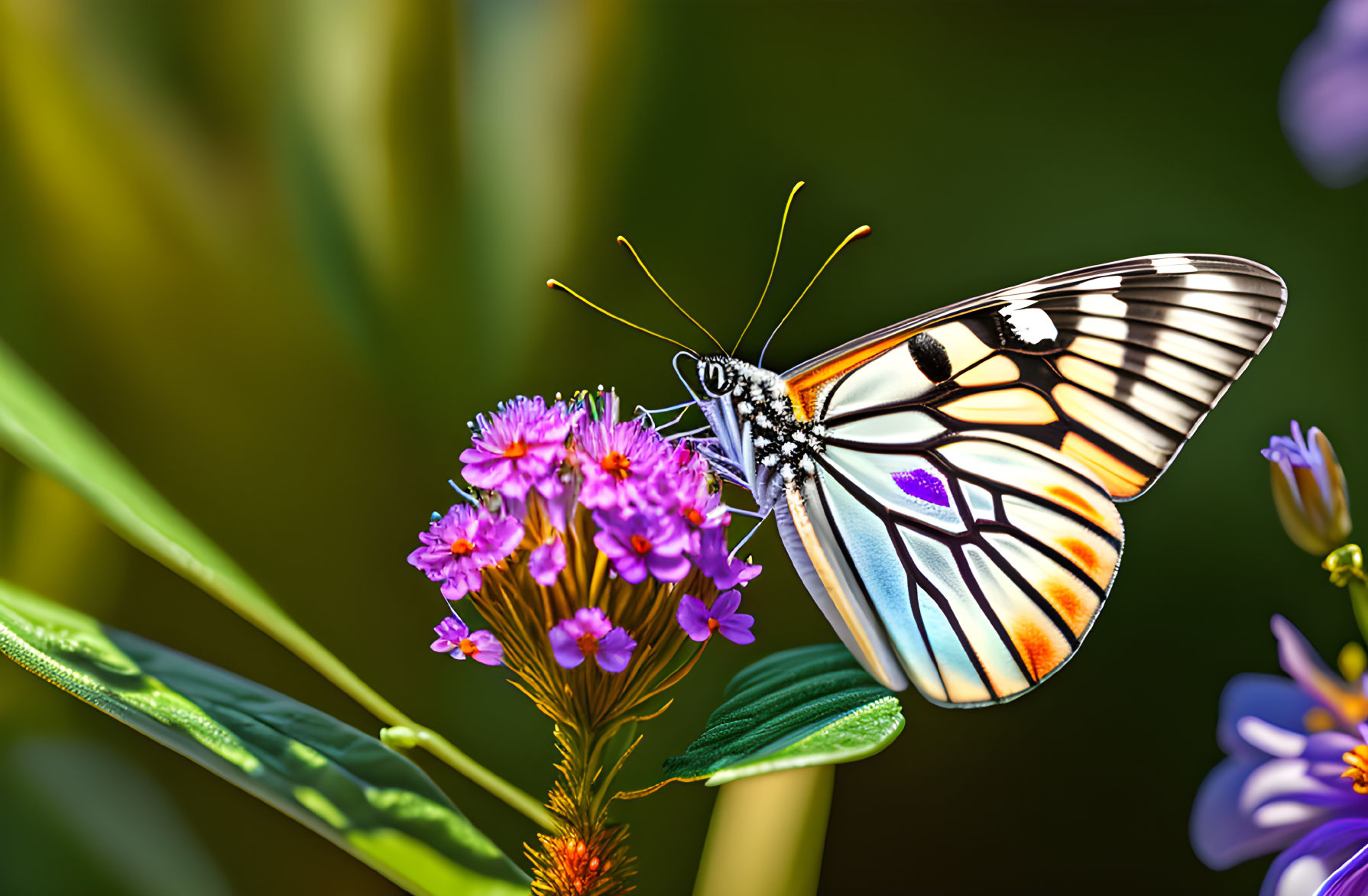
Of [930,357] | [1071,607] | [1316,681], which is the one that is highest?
[930,357]

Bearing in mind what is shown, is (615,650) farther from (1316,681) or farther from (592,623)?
(1316,681)

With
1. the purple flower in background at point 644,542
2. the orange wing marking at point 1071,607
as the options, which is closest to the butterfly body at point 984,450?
the orange wing marking at point 1071,607

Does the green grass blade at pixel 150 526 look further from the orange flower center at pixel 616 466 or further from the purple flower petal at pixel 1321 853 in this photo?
the purple flower petal at pixel 1321 853

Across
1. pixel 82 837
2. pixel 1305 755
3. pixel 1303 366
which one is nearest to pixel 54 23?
pixel 82 837

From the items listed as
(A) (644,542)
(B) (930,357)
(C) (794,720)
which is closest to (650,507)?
(A) (644,542)

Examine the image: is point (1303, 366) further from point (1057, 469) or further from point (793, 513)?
point (793, 513)

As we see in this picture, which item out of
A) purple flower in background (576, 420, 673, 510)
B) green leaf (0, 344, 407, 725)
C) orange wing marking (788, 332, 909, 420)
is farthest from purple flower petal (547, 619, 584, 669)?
orange wing marking (788, 332, 909, 420)
